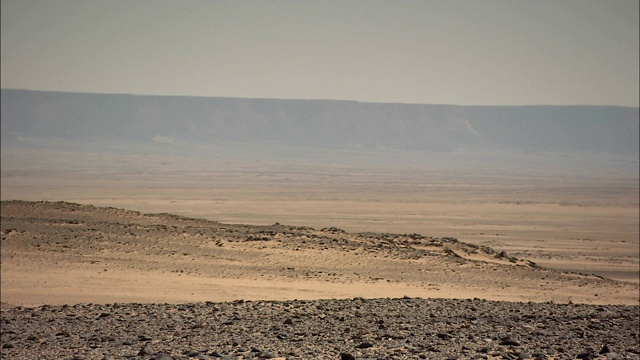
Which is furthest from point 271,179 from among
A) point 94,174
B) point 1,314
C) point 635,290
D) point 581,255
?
point 1,314

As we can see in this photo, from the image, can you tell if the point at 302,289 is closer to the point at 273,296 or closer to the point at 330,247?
the point at 273,296

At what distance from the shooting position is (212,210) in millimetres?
54938

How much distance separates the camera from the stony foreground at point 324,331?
9.49 meters

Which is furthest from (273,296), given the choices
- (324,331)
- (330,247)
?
(330,247)

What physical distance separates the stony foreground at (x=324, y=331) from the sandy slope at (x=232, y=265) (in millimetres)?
3957

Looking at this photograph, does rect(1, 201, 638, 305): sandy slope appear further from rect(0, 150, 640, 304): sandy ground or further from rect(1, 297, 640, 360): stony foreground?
rect(1, 297, 640, 360): stony foreground

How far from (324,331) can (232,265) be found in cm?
1000

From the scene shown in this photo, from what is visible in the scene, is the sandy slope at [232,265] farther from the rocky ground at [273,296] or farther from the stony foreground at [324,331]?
the stony foreground at [324,331]

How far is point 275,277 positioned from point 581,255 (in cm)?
1917

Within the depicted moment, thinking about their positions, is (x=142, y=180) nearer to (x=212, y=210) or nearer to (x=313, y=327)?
(x=212, y=210)

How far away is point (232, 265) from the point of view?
66.9 ft

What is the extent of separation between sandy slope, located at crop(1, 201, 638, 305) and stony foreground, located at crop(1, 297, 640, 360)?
396 cm

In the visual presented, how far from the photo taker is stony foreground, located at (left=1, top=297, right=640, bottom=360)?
949 centimetres

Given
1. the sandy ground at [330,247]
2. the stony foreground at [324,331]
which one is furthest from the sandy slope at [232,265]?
the stony foreground at [324,331]
